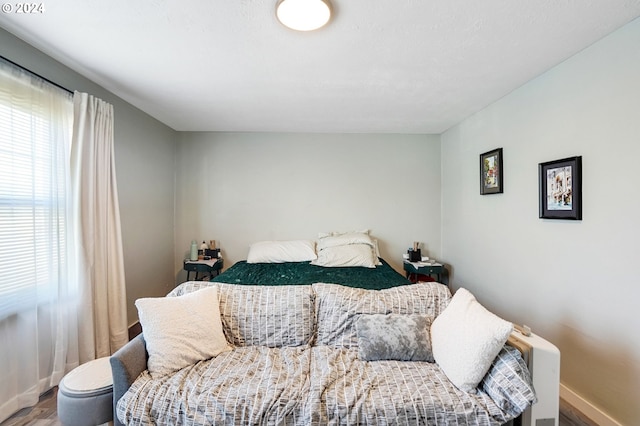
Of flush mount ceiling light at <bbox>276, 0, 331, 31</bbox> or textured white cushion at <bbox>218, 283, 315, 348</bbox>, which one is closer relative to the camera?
flush mount ceiling light at <bbox>276, 0, 331, 31</bbox>

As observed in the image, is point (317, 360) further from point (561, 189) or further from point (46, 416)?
point (561, 189)

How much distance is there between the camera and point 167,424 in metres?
1.22

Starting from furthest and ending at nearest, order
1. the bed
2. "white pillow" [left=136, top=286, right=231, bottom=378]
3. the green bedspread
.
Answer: the green bedspread < "white pillow" [left=136, top=286, right=231, bottom=378] < the bed

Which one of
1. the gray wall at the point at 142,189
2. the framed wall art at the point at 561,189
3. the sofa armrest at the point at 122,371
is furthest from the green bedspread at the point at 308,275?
the framed wall art at the point at 561,189

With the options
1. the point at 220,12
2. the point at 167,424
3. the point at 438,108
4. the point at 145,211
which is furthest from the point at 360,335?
the point at 145,211

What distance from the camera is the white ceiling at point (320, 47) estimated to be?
142 centimetres

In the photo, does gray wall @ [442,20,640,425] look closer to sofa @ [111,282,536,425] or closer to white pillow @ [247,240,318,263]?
sofa @ [111,282,536,425]

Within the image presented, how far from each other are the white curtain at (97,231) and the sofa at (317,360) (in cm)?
90

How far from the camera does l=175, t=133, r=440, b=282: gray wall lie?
3727 millimetres

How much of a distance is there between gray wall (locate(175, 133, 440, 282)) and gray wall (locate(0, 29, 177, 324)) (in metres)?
0.25

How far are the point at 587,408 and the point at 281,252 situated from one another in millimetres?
2861

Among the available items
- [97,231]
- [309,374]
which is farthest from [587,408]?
[97,231]

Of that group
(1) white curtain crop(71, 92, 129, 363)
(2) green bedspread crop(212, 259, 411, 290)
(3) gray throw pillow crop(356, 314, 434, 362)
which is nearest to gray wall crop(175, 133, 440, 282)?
(2) green bedspread crop(212, 259, 411, 290)

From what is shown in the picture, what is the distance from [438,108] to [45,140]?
11.1 feet
